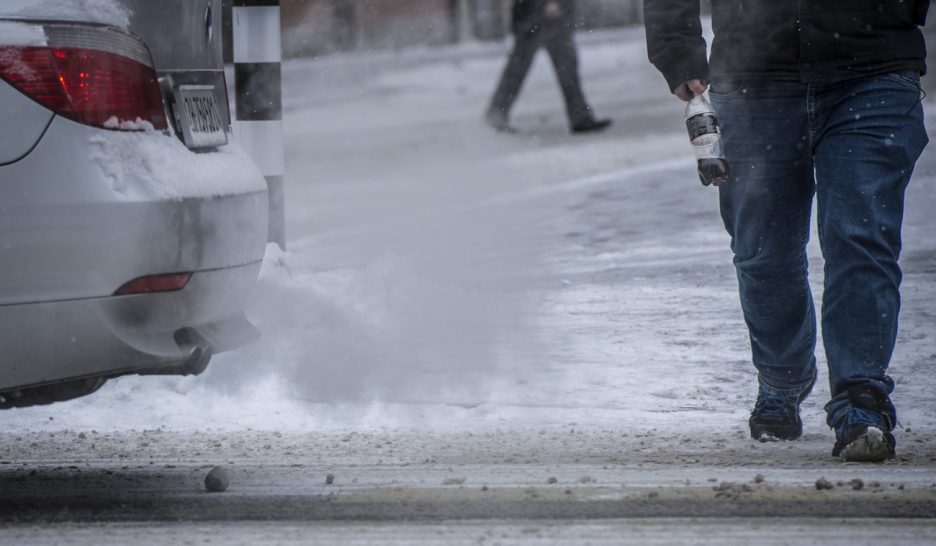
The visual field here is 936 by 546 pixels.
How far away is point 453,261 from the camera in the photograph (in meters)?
7.01

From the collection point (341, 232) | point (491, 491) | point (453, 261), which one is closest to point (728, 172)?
point (491, 491)

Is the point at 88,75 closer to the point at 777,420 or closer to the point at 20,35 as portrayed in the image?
the point at 20,35

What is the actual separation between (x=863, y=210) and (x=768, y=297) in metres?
0.43

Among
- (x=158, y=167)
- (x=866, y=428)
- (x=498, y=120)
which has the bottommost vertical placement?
(x=498, y=120)

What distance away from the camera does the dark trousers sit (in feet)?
42.0

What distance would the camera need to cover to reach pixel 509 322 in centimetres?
572

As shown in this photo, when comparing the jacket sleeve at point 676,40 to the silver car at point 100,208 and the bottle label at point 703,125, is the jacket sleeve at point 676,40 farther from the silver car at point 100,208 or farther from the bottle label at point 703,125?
the silver car at point 100,208

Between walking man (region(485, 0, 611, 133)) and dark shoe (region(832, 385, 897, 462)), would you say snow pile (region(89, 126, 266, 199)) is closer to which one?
dark shoe (region(832, 385, 897, 462))

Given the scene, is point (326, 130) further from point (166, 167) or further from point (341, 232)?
point (166, 167)

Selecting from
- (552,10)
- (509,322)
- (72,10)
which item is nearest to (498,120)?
(552,10)

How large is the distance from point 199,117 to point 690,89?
4.30 feet

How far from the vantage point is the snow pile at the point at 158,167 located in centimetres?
340

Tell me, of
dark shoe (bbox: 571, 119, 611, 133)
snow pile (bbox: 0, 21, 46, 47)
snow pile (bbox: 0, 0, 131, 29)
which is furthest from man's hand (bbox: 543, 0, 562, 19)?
snow pile (bbox: 0, 21, 46, 47)

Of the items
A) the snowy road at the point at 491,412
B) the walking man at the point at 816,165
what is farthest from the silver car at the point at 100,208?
the walking man at the point at 816,165
